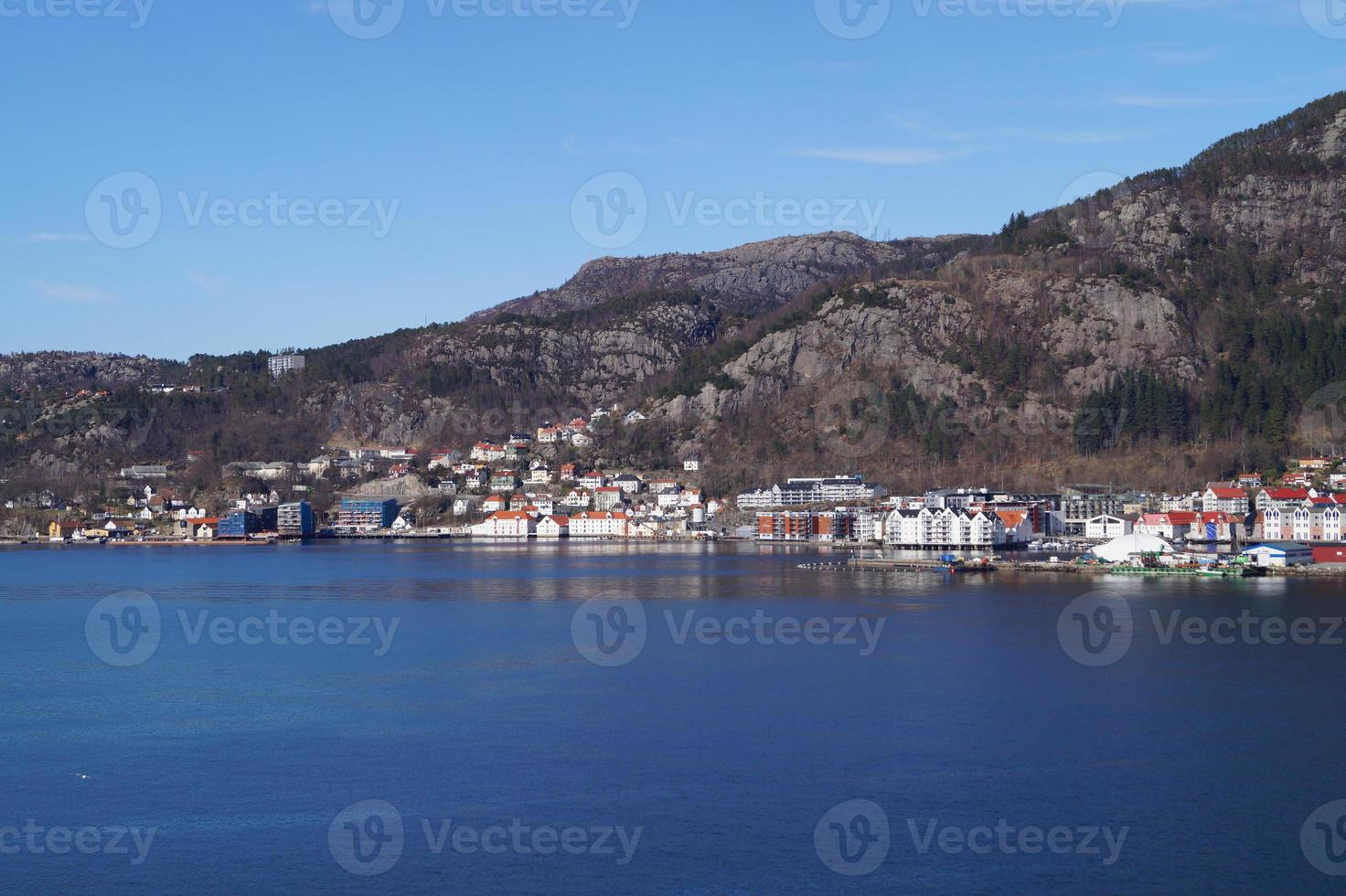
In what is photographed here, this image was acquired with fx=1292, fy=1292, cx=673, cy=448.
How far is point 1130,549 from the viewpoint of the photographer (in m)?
39.6

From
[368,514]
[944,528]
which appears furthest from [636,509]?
[944,528]

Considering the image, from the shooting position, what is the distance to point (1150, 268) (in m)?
70.2

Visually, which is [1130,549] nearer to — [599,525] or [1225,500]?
[1225,500]

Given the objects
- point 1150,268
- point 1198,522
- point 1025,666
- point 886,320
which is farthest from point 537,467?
point 1025,666

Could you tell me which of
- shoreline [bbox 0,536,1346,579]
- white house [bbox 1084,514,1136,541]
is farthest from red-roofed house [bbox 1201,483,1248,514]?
shoreline [bbox 0,536,1346,579]

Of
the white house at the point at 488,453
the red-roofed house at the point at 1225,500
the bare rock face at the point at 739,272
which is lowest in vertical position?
the red-roofed house at the point at 1225,500

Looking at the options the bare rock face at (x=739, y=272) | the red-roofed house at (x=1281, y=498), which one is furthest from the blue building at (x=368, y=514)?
the bare rock face at (x=739, y=272)

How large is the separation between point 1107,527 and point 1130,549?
11.5m

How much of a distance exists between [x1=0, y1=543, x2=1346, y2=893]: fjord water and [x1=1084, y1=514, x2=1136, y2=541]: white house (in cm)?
2193

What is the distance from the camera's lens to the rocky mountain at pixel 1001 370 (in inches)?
2443

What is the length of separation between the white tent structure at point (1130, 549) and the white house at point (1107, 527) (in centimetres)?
924

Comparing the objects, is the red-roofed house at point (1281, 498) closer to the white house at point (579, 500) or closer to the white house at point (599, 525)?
the white house at point (599, 525)

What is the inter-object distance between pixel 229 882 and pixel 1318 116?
8013cm

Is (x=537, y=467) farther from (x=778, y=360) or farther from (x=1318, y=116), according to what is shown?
(x=1318, y=116)
